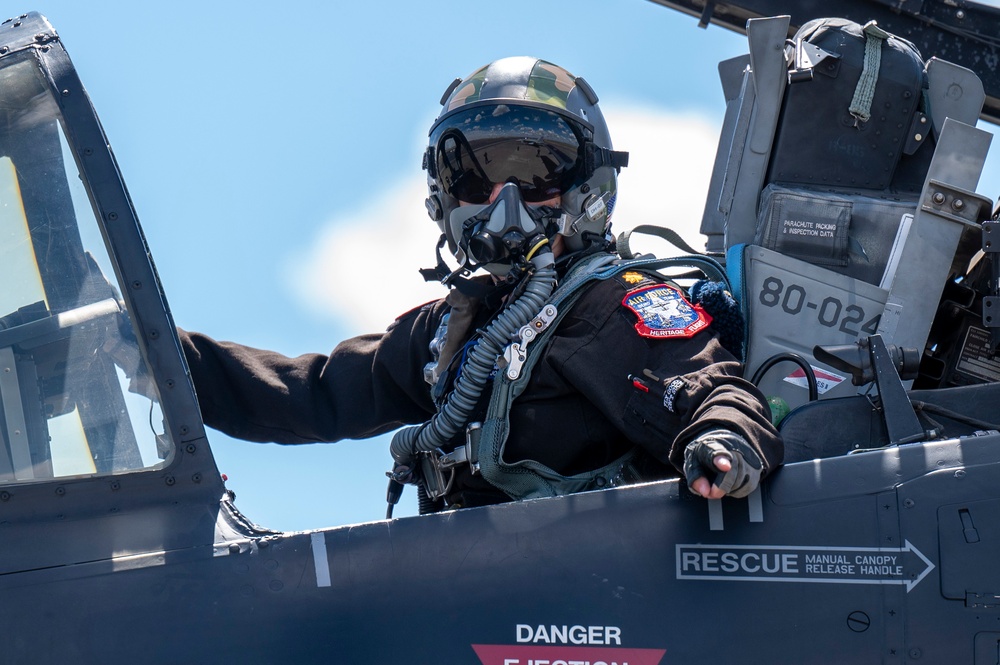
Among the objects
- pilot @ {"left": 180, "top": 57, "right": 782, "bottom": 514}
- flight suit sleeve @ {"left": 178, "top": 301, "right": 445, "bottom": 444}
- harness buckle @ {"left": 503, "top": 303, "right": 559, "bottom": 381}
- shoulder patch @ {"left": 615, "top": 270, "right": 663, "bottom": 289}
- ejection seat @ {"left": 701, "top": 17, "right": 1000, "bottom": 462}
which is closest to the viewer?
pilot @ {"left": 180, "top": 57, "right": 782, "bottom": 514}

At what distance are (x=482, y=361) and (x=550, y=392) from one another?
6.9 inches

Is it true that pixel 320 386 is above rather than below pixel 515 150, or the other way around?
below

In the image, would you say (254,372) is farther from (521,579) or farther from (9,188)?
(521,579)

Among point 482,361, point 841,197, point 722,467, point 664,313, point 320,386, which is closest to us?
point 722,467

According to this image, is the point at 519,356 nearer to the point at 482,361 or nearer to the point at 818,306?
the point at 482,361

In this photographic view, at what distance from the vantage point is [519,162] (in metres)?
2.92

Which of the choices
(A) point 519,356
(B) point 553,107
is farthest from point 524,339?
(B) point 553,107

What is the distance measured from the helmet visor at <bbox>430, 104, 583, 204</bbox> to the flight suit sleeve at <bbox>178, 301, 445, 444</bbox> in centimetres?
48

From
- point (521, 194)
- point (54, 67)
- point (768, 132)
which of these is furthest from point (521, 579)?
point (768, 132)

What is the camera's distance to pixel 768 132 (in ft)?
10.4

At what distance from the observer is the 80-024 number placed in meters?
2.95

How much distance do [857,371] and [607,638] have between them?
80 centimetres

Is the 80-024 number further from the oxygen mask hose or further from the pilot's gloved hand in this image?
the pilot's gloved hand

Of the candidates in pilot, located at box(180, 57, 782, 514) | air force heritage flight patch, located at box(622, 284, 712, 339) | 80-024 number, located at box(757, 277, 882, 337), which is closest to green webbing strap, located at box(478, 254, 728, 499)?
pilot, located at box(180, 57, 782, 514)
